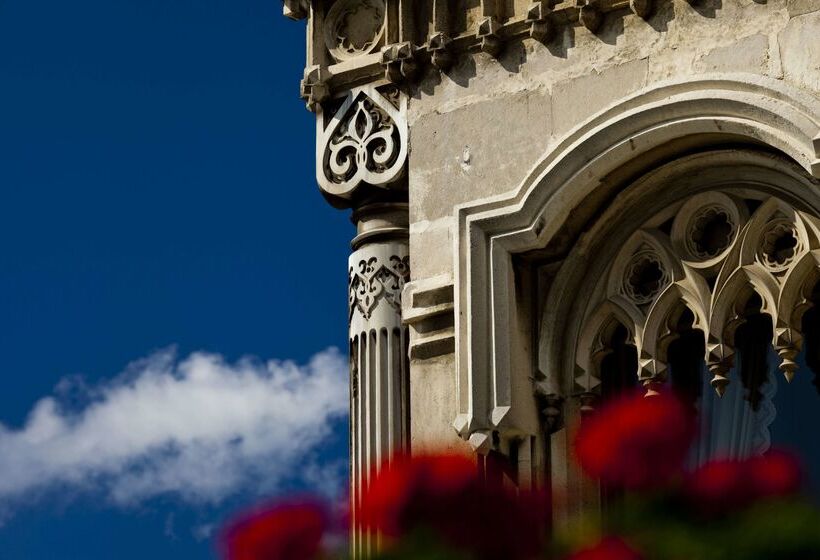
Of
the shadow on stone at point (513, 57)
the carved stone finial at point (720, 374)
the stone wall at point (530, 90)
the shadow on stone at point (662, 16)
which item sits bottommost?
the carved stone finial at point (720, 374)

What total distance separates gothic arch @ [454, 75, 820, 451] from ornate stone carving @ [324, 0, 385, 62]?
1.57 m

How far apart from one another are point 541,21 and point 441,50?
71 centimetres

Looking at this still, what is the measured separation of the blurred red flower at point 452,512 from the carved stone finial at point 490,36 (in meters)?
6.32

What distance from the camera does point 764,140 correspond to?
47.9ft

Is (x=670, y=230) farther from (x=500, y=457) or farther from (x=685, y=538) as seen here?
(x=685, y=538)

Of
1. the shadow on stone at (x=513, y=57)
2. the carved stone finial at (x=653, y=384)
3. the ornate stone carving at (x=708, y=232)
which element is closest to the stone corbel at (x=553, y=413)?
the carved stone finial at (x=653, y=384)

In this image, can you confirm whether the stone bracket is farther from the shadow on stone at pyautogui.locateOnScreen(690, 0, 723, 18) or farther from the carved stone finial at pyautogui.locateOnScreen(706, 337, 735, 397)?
the shadow on stone at pyautogui.locateOnScreen(690, 0, 723, 18)

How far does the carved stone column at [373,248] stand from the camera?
16.0 meters

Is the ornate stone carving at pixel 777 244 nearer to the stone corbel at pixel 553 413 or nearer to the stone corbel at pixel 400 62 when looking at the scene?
the stone corbel at pixel 553 413

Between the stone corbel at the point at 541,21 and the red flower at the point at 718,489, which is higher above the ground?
the stone corbel at the point at 541,21

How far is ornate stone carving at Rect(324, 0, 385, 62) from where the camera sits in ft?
54.7

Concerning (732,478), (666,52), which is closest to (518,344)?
(666,52)

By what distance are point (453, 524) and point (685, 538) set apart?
84 cm

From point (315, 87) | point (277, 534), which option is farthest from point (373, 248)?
point (277, 534)
